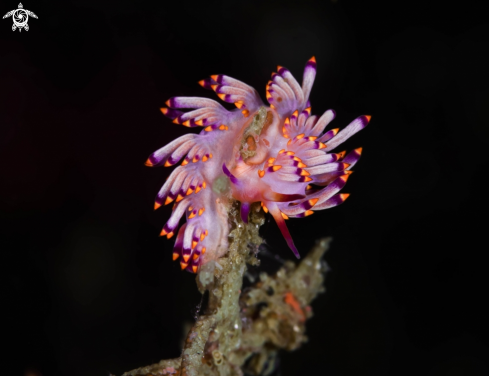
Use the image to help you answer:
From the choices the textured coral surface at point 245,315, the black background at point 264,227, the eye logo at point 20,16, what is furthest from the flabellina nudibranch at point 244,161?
the eye logo at point 20,16

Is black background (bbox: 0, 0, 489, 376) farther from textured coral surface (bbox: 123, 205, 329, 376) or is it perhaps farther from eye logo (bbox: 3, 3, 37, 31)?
textured coral surface (bbox: 123, 205, 329, 376)

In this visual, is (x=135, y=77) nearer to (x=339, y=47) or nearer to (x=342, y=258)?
(x=339, y=47)

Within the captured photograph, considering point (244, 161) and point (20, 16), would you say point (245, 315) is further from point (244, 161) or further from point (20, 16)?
point (20, 16)

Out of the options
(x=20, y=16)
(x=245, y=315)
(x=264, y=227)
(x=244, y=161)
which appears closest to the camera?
(x=244, y=161)

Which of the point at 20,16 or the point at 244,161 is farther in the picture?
the point at 20,16

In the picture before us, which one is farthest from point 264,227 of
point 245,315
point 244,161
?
point 245,315

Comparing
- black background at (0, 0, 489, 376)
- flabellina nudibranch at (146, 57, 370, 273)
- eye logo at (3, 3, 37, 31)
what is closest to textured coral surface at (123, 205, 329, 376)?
flabellina nudibranch at (146, 57, 370, 273)
